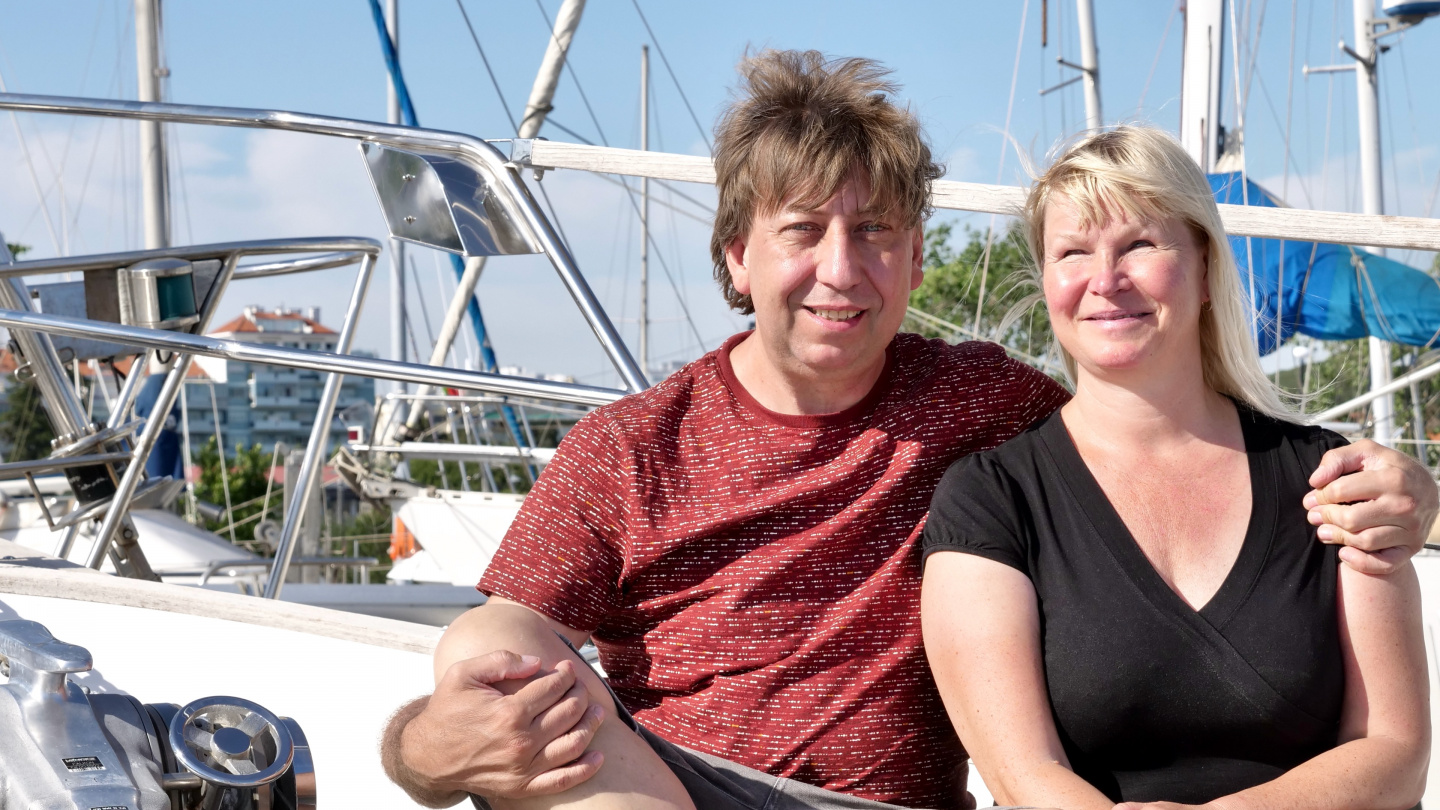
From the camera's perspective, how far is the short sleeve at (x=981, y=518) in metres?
1.63

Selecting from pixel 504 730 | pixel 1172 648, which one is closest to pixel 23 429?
pixel 504 730

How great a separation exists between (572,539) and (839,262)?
0.55m

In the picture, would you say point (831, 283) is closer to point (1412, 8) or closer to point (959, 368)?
point (959, 368)

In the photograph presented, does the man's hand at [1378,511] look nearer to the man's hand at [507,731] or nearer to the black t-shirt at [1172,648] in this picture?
the black t-shirt at [1172,648]

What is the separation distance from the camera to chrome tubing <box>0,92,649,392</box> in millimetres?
2385

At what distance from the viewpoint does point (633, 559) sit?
1784 mm

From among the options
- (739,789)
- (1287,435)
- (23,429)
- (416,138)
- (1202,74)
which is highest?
(1202,74)

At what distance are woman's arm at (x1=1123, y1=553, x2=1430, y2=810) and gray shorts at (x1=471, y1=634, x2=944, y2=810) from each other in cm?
60

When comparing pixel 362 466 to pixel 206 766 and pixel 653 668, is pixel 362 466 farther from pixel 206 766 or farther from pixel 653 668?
pixel 206 766

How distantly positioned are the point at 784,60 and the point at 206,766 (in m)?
1.32

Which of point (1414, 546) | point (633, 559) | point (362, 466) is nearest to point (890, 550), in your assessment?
point (633, 559)

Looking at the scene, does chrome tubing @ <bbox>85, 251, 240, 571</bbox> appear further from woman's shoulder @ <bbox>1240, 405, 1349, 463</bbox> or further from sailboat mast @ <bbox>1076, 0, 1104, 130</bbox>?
sailboat mast @ <bbox>1076, 0, 1104, 130</bbox>

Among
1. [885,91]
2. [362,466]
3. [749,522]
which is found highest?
[885,91]

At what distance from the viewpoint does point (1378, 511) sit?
158 cm
